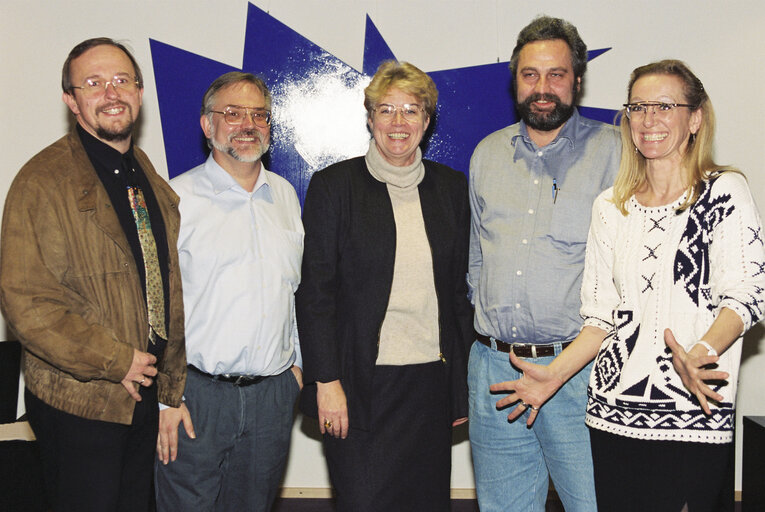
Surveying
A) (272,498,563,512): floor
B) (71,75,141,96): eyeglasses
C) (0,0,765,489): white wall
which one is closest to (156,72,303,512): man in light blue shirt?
(71,75,141,96): eyeglasses

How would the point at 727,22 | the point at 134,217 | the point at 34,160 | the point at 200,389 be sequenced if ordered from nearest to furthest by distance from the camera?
the point at 34,160
the point at 134,217
the point at 200,389
the point at 727,22

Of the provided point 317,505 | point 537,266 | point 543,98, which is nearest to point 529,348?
point 537,266

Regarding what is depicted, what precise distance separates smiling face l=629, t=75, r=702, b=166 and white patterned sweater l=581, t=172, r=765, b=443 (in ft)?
0.54

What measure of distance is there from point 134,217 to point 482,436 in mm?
1451

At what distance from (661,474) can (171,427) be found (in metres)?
1.57

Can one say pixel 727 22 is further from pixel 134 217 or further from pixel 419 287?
pixel 134 217

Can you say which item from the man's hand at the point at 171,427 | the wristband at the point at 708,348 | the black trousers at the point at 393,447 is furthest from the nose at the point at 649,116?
the man's hand at the point at 171,427

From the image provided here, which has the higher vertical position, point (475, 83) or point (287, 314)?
point (475, 83)

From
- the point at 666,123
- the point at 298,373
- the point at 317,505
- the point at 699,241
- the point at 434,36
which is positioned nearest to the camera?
the point at 699,241

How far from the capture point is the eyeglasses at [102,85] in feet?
7.38

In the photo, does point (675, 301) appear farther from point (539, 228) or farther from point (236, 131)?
point (236, 131)

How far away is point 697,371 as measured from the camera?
1.82 metres

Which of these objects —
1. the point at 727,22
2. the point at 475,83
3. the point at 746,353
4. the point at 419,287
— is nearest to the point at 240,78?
the point at 419,287

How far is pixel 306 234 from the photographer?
8.43 feet
